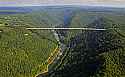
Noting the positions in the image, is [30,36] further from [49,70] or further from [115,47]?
[115,47]

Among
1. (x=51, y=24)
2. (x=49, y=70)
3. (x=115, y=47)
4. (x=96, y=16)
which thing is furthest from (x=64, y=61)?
(x=96, y=16)

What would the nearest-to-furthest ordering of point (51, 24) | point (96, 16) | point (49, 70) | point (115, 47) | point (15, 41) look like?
1. point (49, 70)
2. point (115, 47)
3. point (15, 41)
4. point (51, 24)
5. point (96, 16)

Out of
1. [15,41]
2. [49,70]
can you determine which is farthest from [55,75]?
[15,41]

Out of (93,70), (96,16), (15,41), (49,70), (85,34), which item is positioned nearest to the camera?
(93,70)

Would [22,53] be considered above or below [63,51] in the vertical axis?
above

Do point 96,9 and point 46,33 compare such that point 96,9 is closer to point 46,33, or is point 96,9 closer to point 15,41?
point 46,33

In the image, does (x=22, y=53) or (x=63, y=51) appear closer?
(x=22, y=53)

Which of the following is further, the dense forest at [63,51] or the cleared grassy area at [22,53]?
the cleared grassy area at [22,53]

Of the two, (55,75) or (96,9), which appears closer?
(55,75)

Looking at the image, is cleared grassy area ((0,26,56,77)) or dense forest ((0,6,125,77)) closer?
dense forest ((0,6,125,77))
